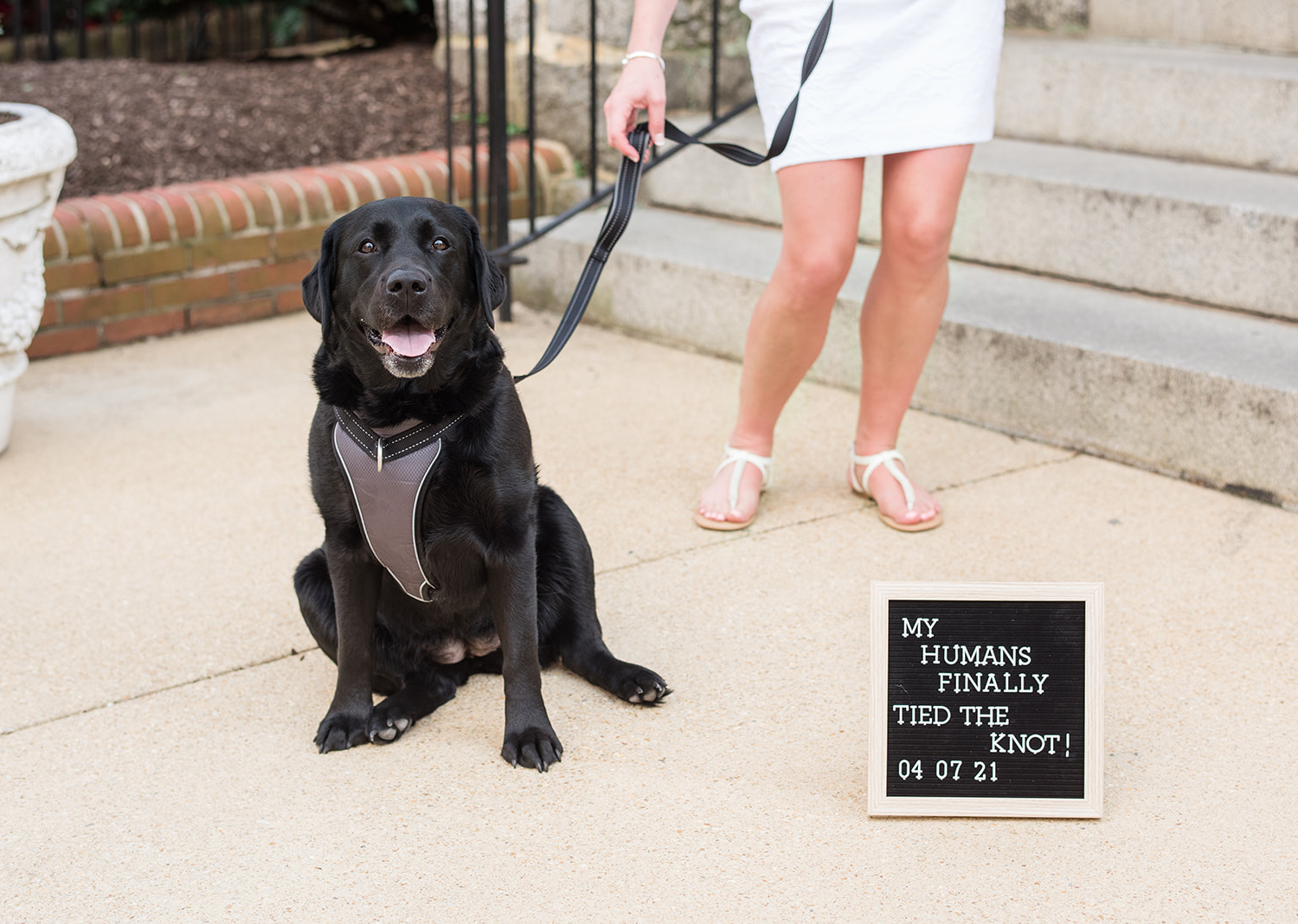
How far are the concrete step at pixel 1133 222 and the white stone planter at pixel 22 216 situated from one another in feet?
8.48

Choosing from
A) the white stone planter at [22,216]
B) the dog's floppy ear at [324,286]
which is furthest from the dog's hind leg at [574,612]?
the white stone planter at [22,216]

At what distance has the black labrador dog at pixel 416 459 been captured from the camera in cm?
231

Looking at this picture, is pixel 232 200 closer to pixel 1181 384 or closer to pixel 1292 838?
pixel 1181 384

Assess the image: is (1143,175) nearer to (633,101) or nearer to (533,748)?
(633,101)

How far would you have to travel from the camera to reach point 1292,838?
2.18 metres

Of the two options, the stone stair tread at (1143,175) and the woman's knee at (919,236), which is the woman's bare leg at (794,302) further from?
the stone stair tread at (1143,175)

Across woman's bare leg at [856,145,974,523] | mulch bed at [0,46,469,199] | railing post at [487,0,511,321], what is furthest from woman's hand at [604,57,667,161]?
mulch bed at [0,46,469,199]

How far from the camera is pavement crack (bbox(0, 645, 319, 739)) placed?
2598 millimetres

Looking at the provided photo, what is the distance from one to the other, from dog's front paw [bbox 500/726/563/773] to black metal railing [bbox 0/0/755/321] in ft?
8.58

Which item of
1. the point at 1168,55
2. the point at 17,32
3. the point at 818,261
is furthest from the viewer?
the point at 17,32

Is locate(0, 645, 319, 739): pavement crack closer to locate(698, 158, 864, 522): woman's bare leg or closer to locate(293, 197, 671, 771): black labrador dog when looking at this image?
locate(293, 197, 671, 771): black labrador dog

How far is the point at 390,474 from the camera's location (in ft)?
7.63

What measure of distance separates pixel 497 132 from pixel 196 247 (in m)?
1.16

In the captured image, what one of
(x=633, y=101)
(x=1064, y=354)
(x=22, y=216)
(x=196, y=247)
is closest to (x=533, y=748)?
(x=633, y=101)
